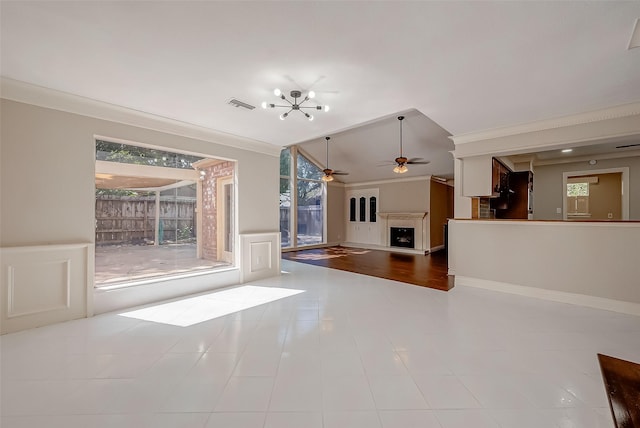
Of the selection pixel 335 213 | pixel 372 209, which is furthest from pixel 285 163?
pixel 372 209

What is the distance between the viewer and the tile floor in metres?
1.57

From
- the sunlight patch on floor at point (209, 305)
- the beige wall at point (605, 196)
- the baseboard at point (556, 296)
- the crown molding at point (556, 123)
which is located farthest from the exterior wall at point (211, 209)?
the beige wall at point (605, 196)

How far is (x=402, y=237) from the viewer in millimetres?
9094

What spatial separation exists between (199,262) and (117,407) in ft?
9.57

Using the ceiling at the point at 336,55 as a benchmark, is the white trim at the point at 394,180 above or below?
below

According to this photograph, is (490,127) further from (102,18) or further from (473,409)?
(102,18)

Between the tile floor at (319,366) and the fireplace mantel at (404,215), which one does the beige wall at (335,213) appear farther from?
the tile floor at (319,366)

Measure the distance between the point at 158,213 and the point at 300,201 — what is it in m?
5.41

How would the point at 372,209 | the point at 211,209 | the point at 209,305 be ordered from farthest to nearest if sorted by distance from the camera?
the point at 372,209
the point at 211,209
the point at 209,305

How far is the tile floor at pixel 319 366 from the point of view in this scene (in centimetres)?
157

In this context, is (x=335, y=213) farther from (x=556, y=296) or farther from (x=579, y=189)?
(x=579, y=189)

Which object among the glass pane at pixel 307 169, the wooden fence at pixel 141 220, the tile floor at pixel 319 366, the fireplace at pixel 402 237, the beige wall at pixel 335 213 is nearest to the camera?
the tile floor at pixel 319 366

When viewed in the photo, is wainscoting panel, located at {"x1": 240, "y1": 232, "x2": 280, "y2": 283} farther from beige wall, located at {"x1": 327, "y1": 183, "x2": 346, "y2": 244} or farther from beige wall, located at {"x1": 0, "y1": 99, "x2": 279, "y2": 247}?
beige wall, located at {"x1": 327, "y1": 183, "x2": 346, "y2": 244}

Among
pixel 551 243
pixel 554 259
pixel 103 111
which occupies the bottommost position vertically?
pixel 554 259
